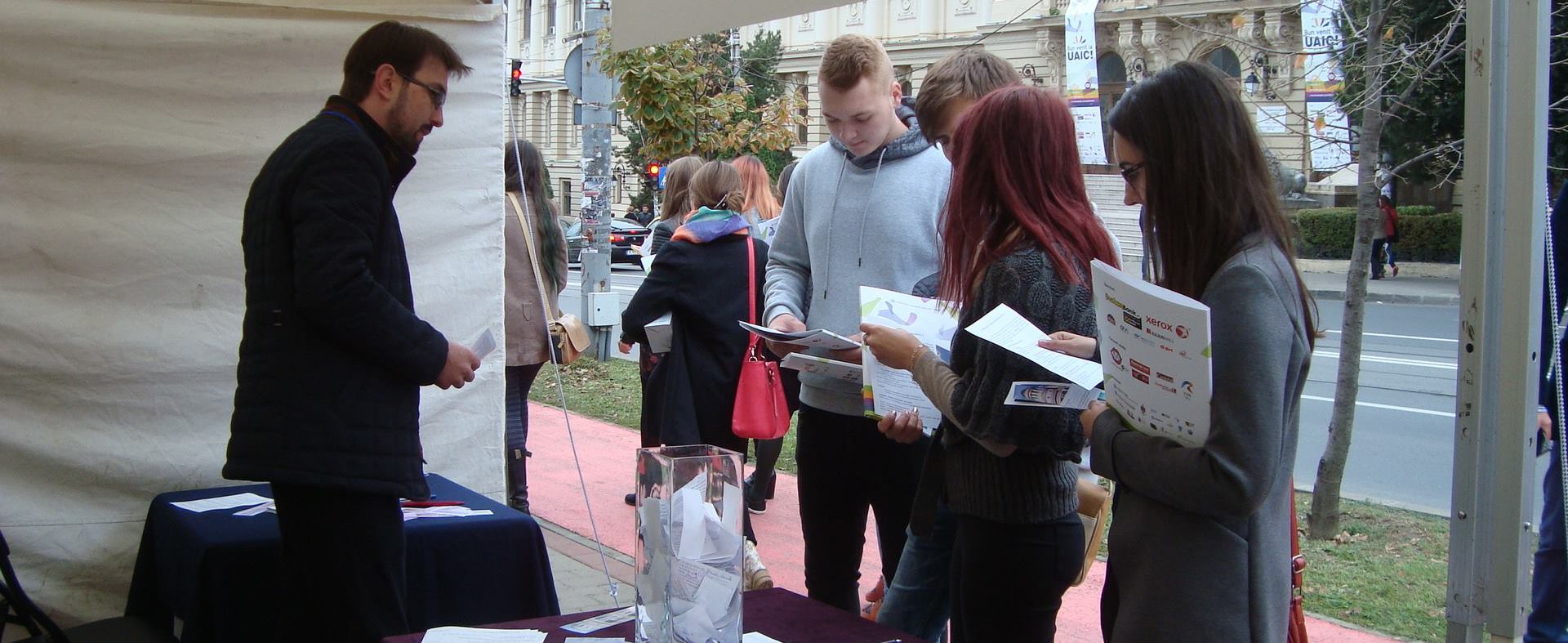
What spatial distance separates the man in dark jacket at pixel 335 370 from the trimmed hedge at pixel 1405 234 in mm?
23228

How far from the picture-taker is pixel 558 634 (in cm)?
190

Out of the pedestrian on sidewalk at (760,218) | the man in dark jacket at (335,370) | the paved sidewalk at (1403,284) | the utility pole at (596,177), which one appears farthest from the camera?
the paved sidewalk at (1403,284)

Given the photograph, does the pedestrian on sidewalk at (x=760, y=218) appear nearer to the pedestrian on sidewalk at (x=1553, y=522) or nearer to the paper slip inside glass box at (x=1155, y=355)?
the pedestrian on sidewalk at (x=1553, y=522)

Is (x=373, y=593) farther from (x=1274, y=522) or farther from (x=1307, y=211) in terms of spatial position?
(x=1307, y=211)

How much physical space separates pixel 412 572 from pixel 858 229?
1444mm

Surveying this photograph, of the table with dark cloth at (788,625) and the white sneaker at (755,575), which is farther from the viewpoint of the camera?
A: the white sneaker at (755,575)

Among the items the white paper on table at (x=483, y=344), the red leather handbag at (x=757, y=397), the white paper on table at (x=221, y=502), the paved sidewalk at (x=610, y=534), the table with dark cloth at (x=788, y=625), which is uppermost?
the white paper on table at (x=483, y=344)

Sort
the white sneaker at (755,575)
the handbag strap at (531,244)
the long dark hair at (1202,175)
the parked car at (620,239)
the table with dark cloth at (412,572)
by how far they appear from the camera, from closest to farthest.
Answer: the long dark hair at (1202,175) → the table with dark cloth at (412,572) → the white sneaker at (755,575) → the handbag strap at (531,244) → the parked car at (620,239)

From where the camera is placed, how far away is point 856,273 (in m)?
3.06

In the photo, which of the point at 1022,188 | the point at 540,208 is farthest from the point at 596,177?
the point at 1022,188

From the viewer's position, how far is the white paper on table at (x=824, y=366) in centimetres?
277

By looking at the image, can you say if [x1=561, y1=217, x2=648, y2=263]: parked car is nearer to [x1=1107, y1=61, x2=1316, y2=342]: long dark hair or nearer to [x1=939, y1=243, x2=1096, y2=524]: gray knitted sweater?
[x1=939, y1=243, x2=1096, y2=524]: gray knitted sweater

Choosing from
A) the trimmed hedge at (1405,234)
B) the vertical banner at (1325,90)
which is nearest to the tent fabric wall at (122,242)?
the vertical banner at (1325,90)

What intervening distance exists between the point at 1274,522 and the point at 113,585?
3.54m
